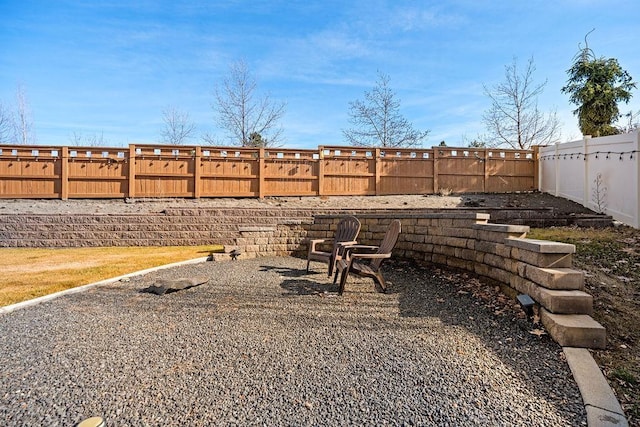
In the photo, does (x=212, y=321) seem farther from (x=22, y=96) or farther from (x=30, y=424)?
(x=22, y=96)

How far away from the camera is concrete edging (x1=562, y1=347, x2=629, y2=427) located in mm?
1641

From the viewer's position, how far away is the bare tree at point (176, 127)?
23.6 metres

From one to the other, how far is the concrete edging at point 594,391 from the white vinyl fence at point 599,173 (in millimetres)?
6179

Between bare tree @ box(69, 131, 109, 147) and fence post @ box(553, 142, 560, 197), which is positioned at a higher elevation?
bare tree @ box(69, 131, 109, 147)

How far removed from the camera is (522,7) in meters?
6.76

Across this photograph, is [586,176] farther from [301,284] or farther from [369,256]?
[301,284]

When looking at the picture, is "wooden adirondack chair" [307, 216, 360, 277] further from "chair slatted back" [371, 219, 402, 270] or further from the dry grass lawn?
the dry grass lawn

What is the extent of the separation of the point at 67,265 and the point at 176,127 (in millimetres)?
20579

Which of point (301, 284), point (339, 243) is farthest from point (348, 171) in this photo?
point (301, 284)

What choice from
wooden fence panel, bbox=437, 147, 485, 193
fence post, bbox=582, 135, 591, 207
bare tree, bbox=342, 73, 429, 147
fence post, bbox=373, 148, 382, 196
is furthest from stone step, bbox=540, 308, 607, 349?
bare tree, bbox=342, 73, 429, 147

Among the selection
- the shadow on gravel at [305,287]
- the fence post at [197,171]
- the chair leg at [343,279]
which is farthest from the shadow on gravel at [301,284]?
the fence post at [197,171]

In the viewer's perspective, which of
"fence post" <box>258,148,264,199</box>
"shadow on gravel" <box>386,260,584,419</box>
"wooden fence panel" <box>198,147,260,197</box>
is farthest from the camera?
"fence post" <box>258,148,264,199</box>

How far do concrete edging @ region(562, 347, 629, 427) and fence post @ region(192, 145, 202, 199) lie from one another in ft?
32.6

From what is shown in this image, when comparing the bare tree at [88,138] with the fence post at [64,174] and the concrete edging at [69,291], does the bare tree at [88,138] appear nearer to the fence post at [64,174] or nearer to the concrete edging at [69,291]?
the fence post at [64,174]
